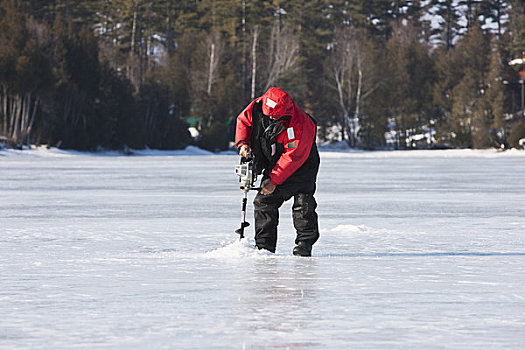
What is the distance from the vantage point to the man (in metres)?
7.29

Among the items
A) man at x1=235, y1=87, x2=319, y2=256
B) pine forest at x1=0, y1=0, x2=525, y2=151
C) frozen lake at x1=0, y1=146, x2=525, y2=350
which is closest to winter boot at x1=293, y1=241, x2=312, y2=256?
man at x1=235, y1=87, x2=319, y2=256

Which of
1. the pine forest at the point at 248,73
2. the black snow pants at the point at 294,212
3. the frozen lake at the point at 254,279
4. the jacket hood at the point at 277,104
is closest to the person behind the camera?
the frozen lake at the point at 254,279

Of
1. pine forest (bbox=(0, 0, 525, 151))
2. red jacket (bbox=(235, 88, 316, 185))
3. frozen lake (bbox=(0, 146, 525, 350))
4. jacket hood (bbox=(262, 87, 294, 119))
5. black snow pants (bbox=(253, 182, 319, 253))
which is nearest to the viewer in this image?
frozen lake (bbox=(0, 146, 525, 350))

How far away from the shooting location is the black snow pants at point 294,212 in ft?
24.7

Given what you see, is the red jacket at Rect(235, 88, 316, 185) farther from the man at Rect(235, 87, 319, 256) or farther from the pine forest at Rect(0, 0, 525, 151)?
the pine forest at Rect(0, 0, 525, 151)

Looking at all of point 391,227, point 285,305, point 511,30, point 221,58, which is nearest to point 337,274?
point 285,305

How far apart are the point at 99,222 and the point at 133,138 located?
3582 cm

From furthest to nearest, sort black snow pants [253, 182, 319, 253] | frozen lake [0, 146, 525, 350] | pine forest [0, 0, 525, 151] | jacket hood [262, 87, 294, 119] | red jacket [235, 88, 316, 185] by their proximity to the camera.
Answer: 1. pine forest [0, 0, 525, 151]
2. black snow pants [253, 182, 319, 253]
3. red jacket [235, 88, 316, 185]
4. jacket hood [262, 87, 294, 119]
5. frozen lake [0, 146, 525, 350]

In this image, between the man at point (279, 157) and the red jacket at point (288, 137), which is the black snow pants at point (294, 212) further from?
the red jacket at point (288, 137)

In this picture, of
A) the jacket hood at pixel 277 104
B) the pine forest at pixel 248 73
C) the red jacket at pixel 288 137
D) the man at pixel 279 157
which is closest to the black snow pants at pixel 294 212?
the man at pixel 279 157

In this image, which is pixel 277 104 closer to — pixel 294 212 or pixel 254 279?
pixel 294 212

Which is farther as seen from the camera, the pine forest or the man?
the pine forest

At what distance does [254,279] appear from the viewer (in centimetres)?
637

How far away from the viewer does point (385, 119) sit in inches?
2450
